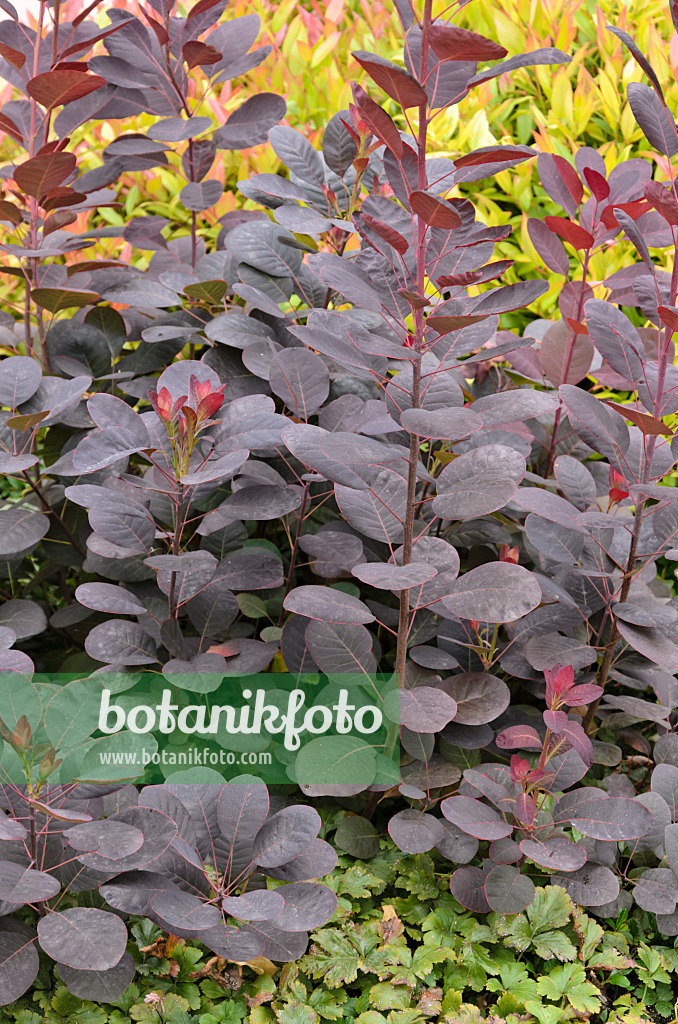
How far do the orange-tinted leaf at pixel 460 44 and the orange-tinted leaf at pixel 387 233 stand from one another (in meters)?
0.24

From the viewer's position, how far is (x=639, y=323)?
8.34 ft

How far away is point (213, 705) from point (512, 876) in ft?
2.15

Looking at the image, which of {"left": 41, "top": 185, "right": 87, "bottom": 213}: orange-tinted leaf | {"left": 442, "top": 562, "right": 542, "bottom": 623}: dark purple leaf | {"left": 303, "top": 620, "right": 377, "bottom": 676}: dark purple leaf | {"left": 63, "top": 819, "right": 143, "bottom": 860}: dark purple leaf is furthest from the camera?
{"left": 41, "top": 185, "right": 87, "bottom": 213}: orange-tinted leaf

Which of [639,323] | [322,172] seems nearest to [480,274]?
[322,172]

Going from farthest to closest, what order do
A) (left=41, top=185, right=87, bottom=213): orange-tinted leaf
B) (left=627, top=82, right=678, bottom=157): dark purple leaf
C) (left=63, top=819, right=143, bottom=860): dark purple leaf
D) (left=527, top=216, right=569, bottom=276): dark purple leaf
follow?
(left=527, top=216, right=569, bottom=276): dark purple leaf, (left=41, top=185, right=87, bottom=213): orange-tinted leaf, (left=627, top=82, right=678, bottom=157): dark purple leaf, (left=63, top=819, right=143, bottom=860): dark purple leaf

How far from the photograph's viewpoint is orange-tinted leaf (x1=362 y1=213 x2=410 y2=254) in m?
1.14

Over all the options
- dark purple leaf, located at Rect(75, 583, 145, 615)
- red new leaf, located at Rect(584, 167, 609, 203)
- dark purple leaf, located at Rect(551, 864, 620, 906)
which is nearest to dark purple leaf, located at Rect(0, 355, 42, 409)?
dark purple leaf, located at Rect(75, 583, 145, 615)

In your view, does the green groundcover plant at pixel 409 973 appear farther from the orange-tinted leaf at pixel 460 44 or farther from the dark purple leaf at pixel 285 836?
the orange-tinted leaf at pixel 460 44

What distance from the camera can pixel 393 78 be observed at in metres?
1.09

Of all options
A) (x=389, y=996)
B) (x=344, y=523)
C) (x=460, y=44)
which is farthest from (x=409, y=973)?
(x=460, y=44)

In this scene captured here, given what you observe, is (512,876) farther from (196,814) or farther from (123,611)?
(123,611)

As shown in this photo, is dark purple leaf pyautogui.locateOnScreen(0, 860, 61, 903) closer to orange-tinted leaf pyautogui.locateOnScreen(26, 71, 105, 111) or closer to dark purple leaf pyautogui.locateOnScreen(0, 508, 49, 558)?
dark purple leaf pyautogui.locateOnScreen(0, 508, 49, 558)

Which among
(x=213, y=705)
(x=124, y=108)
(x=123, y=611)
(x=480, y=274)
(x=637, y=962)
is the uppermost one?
(x=124, y=108)

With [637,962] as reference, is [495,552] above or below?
above
